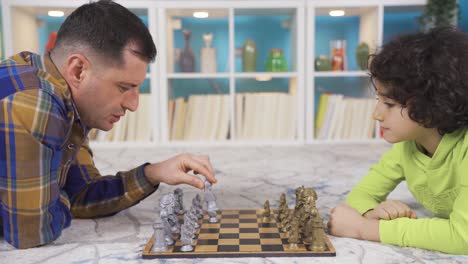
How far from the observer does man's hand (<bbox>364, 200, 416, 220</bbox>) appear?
3.61 feet

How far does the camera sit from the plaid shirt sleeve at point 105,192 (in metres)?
1.22

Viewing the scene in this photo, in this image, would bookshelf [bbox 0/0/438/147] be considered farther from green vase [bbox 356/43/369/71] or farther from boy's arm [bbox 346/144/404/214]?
boy's arm [bbox 346/144/404/214]

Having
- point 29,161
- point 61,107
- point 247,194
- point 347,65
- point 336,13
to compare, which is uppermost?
point 336,13

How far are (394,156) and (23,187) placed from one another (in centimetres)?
91

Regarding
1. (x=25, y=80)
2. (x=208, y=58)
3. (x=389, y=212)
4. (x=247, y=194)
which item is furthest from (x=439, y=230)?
(x=208, y=58)

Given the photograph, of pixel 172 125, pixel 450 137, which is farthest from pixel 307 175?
pixel 172 125

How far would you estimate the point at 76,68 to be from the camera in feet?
3.35

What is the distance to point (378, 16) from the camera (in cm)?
252

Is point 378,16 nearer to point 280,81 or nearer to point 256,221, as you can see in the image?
point 280,81

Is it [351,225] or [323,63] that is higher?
[323,63]

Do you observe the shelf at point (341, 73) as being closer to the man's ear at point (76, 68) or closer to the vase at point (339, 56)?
the vase at point (339, 56)

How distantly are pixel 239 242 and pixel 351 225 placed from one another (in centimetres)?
26

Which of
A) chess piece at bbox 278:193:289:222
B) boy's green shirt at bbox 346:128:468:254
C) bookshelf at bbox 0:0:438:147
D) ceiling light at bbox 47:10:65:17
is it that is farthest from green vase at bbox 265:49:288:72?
chess piece at bbox 278:193:289:222

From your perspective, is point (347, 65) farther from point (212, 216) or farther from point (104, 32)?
point (104, 32)
